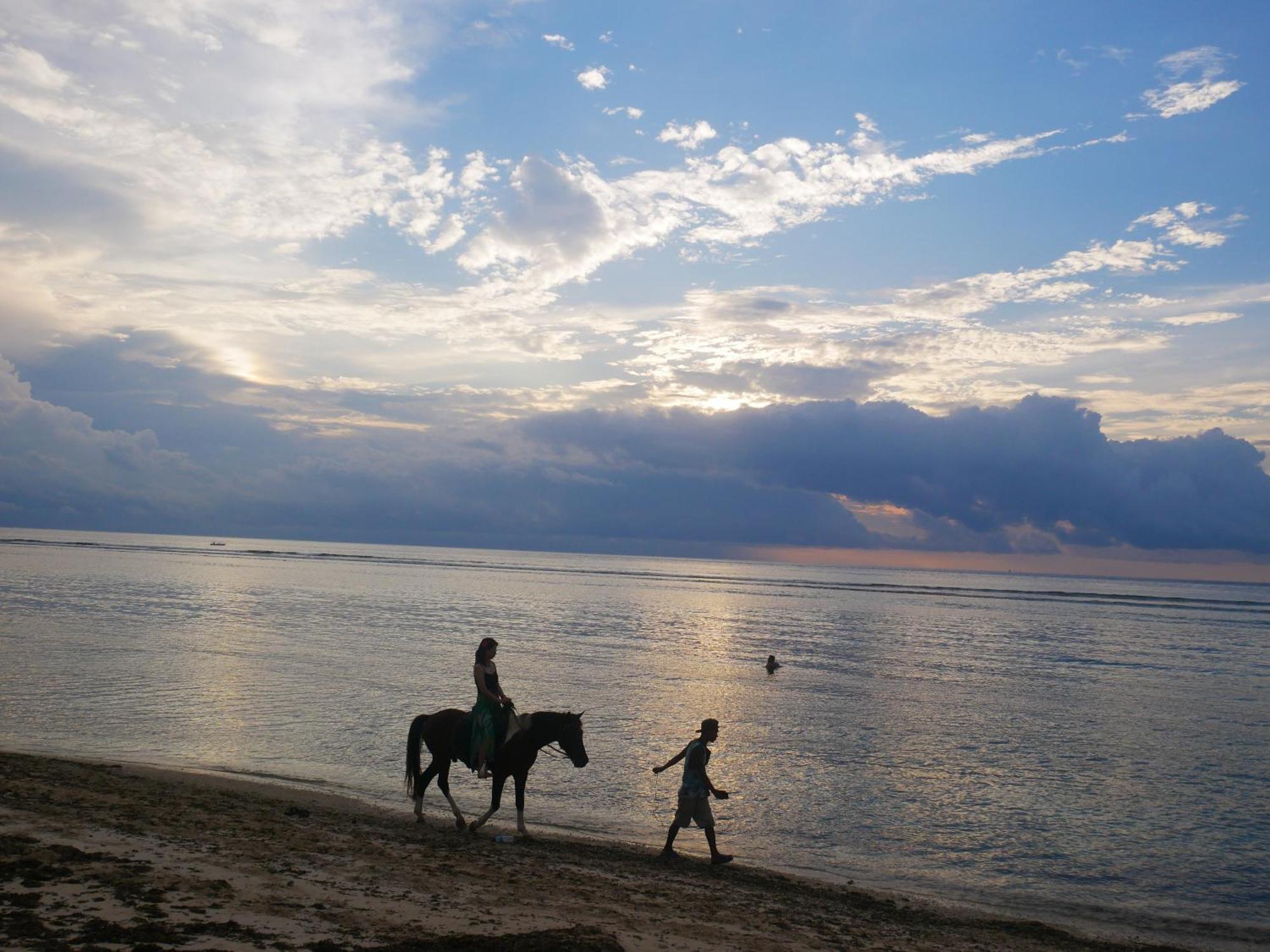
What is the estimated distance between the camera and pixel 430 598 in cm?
7944

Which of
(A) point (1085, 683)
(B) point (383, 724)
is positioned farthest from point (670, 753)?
(A) point (1085, 683)

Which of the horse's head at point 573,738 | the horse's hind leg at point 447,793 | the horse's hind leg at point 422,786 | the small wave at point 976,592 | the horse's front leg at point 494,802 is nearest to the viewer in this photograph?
the horse's head at point 573,738

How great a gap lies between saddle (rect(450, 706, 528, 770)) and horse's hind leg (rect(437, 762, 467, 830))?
1.69ft

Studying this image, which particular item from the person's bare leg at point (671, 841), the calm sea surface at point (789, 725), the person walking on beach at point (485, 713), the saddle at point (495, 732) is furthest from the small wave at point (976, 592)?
the person walking on beach at point (485, 713)

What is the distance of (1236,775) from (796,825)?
12.6m

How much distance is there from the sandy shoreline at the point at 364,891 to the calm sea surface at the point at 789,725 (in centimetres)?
191

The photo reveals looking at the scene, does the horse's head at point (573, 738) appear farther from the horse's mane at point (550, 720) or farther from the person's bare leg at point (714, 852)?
the person's bare leg at point (714, 852)

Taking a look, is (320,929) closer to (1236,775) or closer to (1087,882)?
(1087,882)

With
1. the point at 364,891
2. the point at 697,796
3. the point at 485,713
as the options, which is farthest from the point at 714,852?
the point at 364,891

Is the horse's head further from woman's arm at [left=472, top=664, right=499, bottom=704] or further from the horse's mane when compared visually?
woman's arm at [left=472, top=664, right=499, bottom=704]

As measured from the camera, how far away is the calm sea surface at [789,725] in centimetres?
1462

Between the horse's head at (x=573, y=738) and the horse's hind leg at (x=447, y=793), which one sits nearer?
the horse's head at (x=573, y=738)

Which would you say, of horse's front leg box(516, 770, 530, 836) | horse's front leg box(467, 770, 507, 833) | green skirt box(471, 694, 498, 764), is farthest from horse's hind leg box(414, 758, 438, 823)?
horse's front leg box(516, 770, 530, 836)

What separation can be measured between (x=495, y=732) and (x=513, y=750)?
15.7 inches
